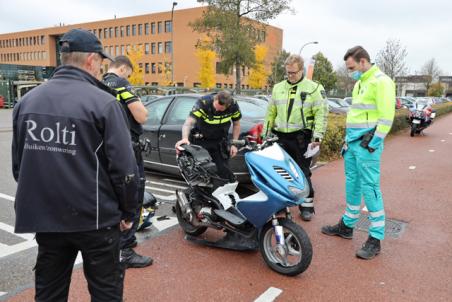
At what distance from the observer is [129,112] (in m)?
3.27

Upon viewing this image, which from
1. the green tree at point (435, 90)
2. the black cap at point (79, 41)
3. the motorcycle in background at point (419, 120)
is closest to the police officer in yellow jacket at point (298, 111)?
the black cap at point (79, 41)

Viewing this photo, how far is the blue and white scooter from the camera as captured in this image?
129 inches

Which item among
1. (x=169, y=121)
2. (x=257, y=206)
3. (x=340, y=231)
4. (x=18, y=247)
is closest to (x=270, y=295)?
(x=257, y=206)

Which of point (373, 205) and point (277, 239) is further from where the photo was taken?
point (373, 205)

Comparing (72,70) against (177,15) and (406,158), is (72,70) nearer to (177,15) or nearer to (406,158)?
(406,158)

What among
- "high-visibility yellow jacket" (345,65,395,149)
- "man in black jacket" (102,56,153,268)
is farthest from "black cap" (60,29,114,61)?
"high-visibility yellow jacket" (345,65,395,149)

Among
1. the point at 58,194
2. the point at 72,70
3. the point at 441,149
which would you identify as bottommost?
the point at 441,149

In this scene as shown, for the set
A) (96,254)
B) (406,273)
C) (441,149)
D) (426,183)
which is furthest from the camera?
(441,149)

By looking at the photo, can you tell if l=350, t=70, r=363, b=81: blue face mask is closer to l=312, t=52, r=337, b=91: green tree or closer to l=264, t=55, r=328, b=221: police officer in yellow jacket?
l=264, t=55, r=328, b=221: police officer in yellow jacket

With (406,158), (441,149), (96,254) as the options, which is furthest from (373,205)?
(441,149)

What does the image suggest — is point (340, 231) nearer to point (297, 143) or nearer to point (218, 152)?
point (297, 143)

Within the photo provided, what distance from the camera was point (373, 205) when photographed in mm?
3781

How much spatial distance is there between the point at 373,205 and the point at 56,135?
10.1 feet

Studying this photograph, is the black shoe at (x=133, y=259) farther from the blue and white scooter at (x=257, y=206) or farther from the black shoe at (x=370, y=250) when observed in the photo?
the black shoe at (x=370, y=250)
